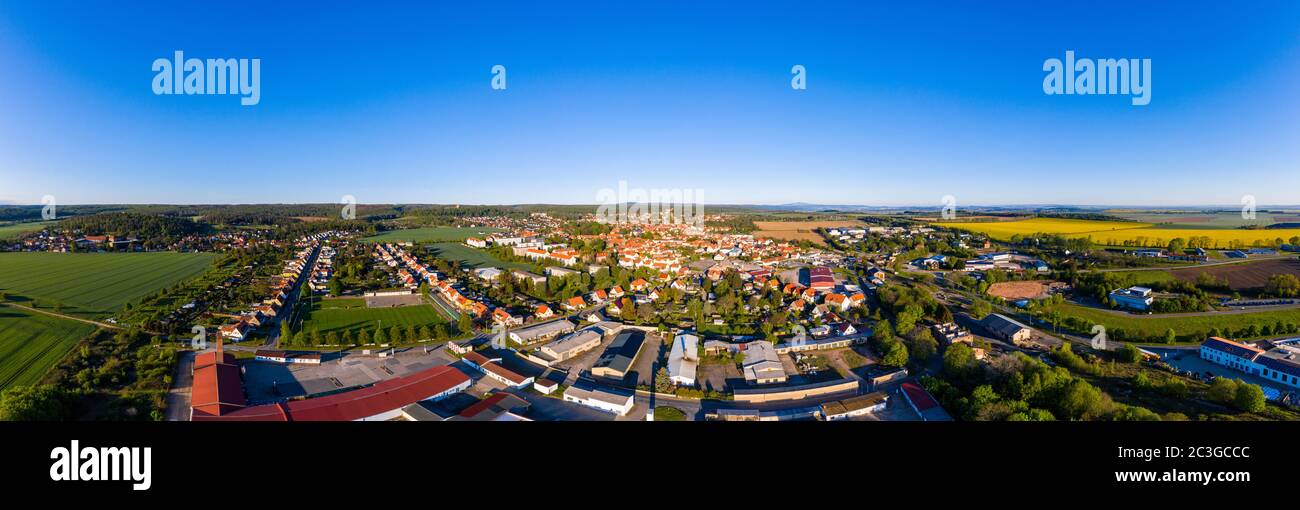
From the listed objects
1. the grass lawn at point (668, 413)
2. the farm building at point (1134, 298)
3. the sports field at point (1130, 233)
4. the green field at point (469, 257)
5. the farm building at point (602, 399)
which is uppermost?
the sports field at point (1130, 233)

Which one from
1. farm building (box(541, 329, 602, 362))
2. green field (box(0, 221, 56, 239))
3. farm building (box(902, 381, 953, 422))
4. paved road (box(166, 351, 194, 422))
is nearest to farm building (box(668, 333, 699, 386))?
farm building (box(541, 329, 602, 362))

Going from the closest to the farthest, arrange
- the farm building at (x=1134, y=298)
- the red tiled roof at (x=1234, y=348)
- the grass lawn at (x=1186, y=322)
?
the red tiled roof at (x=1234, y=348) → the grass lawn at (x=1186, y=322) → the farm building at (x=1134, y=298)

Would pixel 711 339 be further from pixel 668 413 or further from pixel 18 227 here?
pixel 18 227

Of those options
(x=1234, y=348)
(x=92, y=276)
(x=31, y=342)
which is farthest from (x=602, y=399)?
(x=92, y=276)

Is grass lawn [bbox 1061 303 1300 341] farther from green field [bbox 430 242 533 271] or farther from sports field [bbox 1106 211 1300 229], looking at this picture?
sports field [bbox 1106 211 1300 229]

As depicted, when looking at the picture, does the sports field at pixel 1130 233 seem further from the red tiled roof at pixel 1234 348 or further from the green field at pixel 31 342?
the green field at pixel 31 342

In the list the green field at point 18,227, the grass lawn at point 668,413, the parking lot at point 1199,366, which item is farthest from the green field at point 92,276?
the parking lot at point 1199,366
